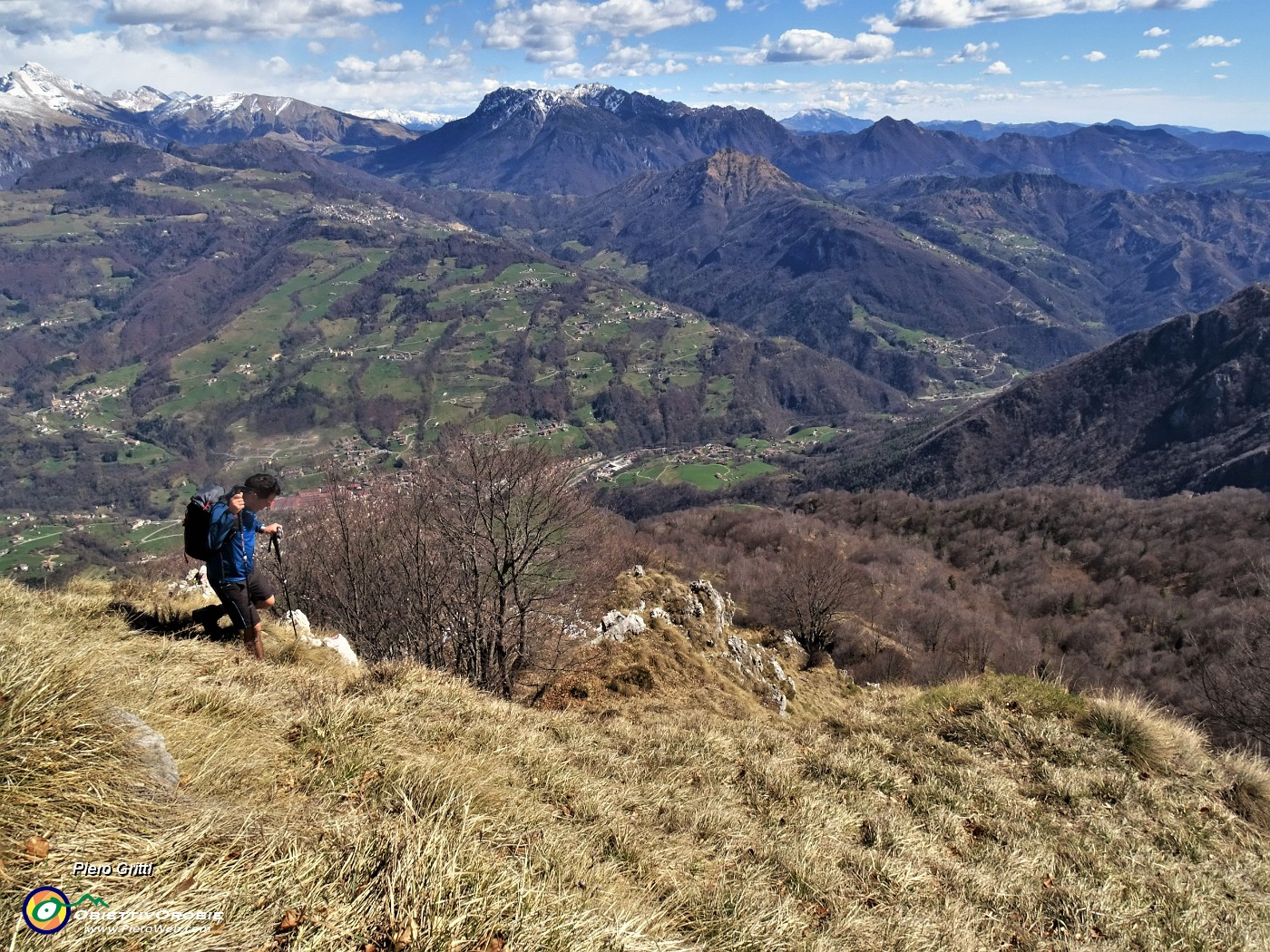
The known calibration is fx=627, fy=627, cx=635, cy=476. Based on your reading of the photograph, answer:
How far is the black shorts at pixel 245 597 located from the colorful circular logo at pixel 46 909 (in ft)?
20.2

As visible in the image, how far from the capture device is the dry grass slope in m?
3.38

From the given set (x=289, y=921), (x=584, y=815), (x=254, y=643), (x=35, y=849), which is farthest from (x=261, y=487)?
(x=289, y=921)

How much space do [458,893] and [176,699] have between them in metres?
4.01

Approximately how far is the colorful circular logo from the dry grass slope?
0.06 meters

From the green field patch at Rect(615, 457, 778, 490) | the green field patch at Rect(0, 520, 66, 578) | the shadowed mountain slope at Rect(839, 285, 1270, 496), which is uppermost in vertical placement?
the shadowed mountain slope at Rect(839, 285, 1270, 496)

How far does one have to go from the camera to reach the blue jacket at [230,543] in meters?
8.27

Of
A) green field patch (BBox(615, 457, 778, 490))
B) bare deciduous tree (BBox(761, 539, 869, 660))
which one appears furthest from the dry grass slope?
green field patch (BBox(615, 457, 778, 490))

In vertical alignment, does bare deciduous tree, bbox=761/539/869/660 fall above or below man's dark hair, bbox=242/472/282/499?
below

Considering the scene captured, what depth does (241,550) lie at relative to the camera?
838cm

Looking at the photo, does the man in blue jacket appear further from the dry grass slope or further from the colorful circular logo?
the colorful circular logo

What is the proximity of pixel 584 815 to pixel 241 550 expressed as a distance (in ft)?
19.1

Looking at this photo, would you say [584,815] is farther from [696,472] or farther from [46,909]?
[696,472]

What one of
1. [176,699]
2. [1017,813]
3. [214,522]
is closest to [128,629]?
[214,522]

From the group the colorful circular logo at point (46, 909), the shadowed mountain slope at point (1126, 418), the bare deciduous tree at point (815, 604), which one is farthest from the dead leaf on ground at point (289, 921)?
the shadowed mountain slope at point (1126, 418)
